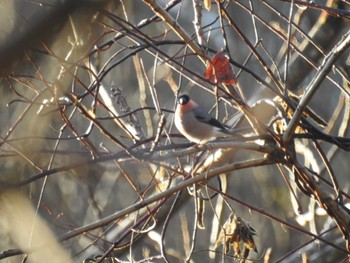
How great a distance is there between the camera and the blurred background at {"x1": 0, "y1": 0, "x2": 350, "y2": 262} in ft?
5.69

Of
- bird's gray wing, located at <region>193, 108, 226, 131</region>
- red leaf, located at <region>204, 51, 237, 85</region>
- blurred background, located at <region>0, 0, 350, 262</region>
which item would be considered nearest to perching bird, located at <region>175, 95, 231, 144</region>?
bird's gray wing, located at <region>193, 108, 226, 131</region>

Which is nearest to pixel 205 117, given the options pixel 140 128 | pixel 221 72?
pixel 140 128

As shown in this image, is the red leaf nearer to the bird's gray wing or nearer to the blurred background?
the blurred background

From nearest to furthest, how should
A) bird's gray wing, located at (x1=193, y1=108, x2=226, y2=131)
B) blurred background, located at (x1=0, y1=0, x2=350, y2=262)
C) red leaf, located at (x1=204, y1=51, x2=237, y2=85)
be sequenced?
blurred background, located at (x1=0, y1=0, x2=350, y2=262) → red leaf, located at (x1=204, y1=51, x2=237, y2=85) → bird's gray wing, located at (x1=193, y1=108, x2=226, y2=131)

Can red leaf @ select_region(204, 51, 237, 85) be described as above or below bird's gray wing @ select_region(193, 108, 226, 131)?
above

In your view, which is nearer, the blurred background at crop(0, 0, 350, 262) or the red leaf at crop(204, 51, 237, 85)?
the blurred background at crop(0, 0, 350, 262)

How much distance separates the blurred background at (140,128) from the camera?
1733mm

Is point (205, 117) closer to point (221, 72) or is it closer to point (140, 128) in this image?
point (140, 128)

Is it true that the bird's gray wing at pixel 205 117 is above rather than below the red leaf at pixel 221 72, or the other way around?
below

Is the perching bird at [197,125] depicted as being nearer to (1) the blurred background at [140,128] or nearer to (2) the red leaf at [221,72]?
(1) the blurred background at [140,128]

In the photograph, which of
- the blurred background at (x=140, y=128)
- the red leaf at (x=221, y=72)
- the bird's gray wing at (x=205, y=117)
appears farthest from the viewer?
the bird's gray wing at (x=205, y=117)

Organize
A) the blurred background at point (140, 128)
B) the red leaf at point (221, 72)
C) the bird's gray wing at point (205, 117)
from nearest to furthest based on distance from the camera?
the blurred background at point (140, 128), the red leaf at point (221, 72), the bird's gray wing at point (205, 117)

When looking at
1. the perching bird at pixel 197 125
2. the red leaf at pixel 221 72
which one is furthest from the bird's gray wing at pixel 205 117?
the red leaf at pixel 221 72

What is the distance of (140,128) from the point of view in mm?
2945
